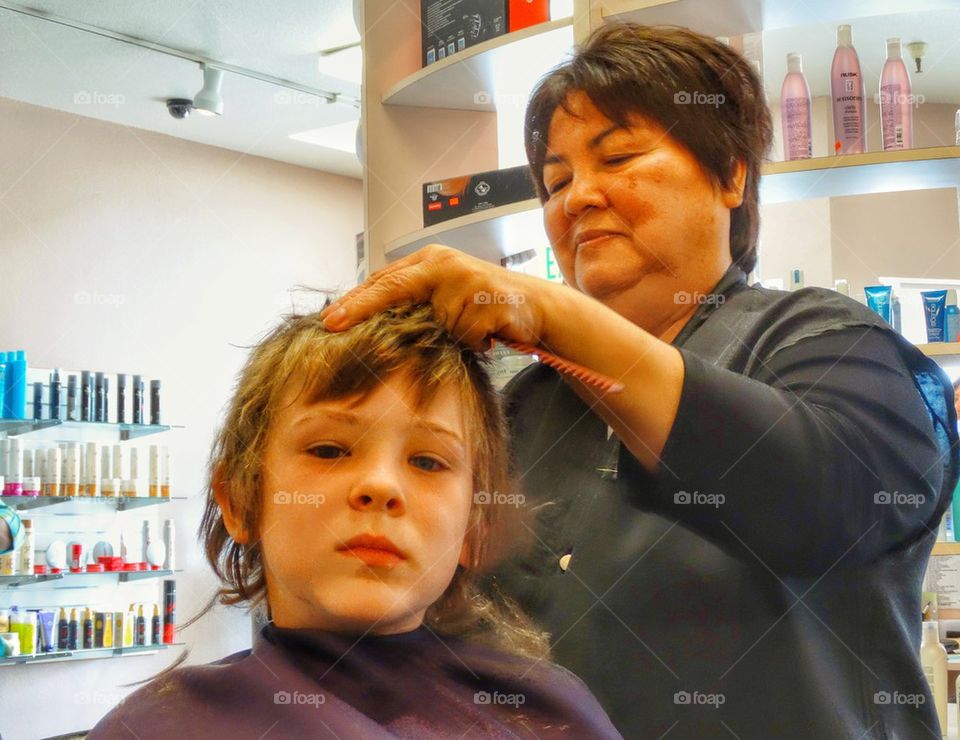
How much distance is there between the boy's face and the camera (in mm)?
877

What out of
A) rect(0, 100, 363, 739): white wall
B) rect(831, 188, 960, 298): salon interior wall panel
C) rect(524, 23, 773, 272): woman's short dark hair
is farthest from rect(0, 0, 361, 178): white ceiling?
rect(524, 23, 773, 272): woman's short dark hair

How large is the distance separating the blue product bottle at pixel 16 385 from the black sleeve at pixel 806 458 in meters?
3.40

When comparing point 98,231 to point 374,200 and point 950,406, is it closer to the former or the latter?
point 374,200

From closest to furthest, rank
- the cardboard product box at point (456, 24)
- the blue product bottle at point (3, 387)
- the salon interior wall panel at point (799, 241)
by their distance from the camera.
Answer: the cardboard product box at point (456, 24) < the salon interior wall panel at point (799, 241) < the blue product bottle at point (3, 387)

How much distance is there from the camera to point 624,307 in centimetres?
109

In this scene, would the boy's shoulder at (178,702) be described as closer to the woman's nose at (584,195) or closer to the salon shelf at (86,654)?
the woman's nose at (584,195)

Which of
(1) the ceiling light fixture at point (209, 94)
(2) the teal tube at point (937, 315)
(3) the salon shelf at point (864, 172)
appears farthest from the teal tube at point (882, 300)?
(1) the ceiling light fixture at point (209, 94)

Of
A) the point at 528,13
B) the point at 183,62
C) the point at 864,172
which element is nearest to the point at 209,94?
the point at 183,62

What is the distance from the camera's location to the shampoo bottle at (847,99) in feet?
6.51

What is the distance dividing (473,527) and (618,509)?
0.46 feet

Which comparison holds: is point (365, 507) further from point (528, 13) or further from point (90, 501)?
point (90, 501)

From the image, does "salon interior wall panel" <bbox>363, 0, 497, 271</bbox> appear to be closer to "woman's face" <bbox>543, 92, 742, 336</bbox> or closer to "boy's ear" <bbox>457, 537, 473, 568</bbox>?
"woman's face" <bbox>543, 92, 742, 336</bbox>

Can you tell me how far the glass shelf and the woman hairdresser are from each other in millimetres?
3327

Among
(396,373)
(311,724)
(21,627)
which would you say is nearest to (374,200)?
(396,373)
